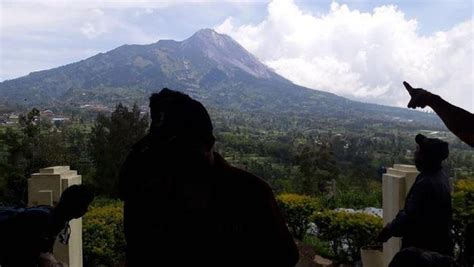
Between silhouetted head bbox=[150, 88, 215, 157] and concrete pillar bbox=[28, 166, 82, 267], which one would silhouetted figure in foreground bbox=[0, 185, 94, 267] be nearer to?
silhouetted head bbox=[150, 88, 215, 157]

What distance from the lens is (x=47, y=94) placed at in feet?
422

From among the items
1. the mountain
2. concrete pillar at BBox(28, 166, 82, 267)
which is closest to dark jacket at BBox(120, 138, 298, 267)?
concrete pillar at BBox(28, 166, 82, 267)

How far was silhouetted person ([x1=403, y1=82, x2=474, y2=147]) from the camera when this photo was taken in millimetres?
2365

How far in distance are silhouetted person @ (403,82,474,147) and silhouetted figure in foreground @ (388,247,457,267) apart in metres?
0.50

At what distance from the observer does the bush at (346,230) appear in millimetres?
8141

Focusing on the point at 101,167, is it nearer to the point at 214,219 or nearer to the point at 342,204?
the point at 342,204

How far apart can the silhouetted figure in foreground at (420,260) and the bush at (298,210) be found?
24.1ft

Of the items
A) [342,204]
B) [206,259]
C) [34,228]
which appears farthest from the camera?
[342,204]

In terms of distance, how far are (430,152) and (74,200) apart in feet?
6.32

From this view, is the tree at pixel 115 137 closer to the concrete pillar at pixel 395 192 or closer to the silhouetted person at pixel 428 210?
the concrete pillar at pixel 395 192

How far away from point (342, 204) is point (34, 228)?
9359mm

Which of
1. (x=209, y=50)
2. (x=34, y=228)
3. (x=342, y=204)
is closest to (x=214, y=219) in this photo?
(x=34, y=228)

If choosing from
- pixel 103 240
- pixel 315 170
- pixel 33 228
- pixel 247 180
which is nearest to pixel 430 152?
pixel 247 180

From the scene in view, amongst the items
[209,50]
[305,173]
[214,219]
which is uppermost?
[209,50]
